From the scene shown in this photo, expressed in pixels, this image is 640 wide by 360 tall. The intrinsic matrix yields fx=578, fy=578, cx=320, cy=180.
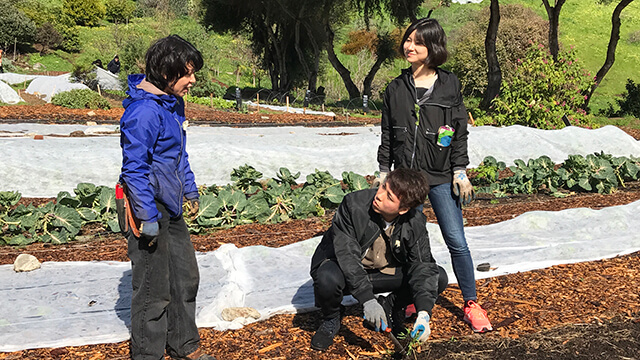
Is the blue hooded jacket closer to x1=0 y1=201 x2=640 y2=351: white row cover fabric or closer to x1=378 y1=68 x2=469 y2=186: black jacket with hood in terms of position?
x1=0 y1=201 x2=640 y2=351: white row cover fabric

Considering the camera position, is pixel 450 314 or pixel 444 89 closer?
pixel 444 89

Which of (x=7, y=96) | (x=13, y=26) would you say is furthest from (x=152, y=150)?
(x=13, y=26)

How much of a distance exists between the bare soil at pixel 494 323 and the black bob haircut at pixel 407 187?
0.88 meters

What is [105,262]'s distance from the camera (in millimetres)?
4383

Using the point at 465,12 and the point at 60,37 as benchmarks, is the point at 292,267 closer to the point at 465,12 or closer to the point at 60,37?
the point at 60,37

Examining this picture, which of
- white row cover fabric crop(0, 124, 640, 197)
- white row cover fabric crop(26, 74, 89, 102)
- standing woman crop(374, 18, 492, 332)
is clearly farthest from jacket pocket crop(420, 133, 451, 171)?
white row cover fabric crop(26, 74, 89, 102)

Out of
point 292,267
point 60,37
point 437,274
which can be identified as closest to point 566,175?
point 292,267

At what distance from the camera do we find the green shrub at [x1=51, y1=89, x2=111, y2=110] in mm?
16078

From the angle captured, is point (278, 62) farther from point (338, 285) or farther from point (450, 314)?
point (338, 285)

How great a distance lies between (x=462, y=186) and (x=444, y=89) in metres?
0.57

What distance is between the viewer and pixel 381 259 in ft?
10.6

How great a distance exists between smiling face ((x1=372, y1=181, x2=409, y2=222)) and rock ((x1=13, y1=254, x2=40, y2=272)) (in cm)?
269

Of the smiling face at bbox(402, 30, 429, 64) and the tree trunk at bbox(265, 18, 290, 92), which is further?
the tree trunk at bbox(265, 18, 290, 92)

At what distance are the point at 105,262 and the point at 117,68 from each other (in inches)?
821
